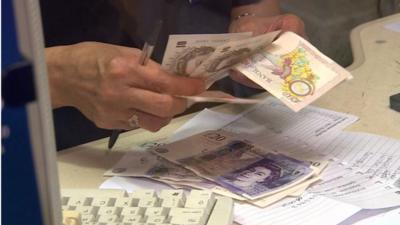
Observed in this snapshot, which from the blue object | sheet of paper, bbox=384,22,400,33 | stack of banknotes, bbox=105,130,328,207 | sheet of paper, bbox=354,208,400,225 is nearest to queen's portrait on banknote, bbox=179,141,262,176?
stack of banknotes, bbox=105,130,328,207

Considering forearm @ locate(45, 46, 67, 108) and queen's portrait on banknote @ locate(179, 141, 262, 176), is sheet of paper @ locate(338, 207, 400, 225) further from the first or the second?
forearm @ locate(45, 46, 67, 108)

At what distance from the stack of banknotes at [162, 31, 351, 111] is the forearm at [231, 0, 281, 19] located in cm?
30

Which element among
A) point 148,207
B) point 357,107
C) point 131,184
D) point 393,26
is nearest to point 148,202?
point 148,207

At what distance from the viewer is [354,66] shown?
1420mm

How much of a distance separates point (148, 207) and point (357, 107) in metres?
0.52

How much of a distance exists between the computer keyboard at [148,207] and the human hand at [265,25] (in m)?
0.34

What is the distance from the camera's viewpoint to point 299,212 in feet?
2.91

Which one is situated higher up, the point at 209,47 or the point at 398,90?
the point at 209,47

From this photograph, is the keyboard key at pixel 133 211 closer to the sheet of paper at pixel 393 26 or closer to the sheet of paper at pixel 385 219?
the sheet of paper at pixel 385 219

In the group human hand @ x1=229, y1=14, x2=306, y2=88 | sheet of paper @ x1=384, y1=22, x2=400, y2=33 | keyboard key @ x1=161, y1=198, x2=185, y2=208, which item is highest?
human hand @ x1=229, y1=14, x2=306, y2=88

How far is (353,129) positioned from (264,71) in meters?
0.19

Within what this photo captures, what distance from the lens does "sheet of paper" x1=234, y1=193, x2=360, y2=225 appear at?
87 cm

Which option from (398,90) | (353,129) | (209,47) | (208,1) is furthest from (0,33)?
(208,1)

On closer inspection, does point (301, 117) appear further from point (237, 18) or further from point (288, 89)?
point (237, 18)
